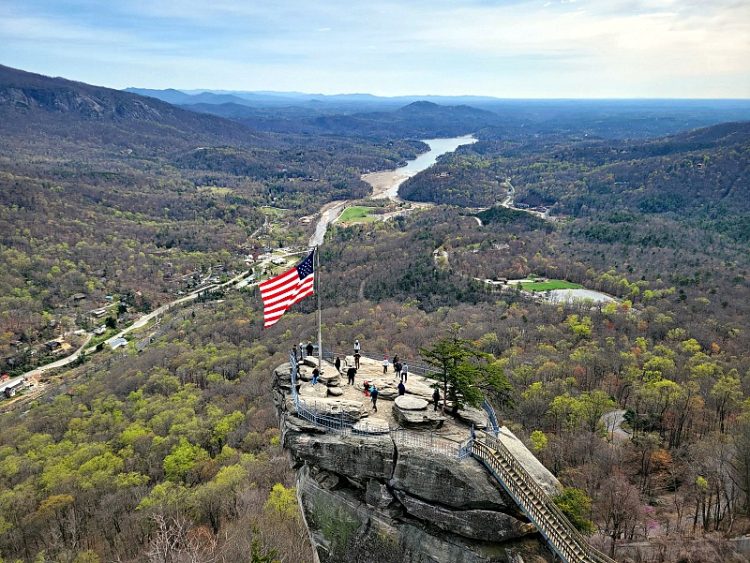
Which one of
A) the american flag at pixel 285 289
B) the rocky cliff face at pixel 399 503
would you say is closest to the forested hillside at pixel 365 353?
the rocky cliff face at pixel 399 503

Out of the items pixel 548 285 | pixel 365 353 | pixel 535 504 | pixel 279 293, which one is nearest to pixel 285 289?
pixel 279 293

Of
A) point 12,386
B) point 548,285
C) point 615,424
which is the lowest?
point 12,386

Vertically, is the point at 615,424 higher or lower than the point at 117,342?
higher

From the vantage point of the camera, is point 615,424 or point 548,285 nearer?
point 615,424

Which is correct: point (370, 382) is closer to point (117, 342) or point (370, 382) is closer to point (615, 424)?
point (615, 424)

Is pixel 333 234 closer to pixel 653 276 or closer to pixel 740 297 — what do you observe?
pixel 653 276

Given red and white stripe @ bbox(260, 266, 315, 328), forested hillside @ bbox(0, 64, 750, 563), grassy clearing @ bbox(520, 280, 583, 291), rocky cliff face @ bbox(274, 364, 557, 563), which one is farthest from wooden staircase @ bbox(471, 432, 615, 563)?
grassy clearing @ bbox(520, 280, 583, 291)

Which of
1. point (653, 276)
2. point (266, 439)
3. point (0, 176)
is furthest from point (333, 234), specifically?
point (266, 439)
